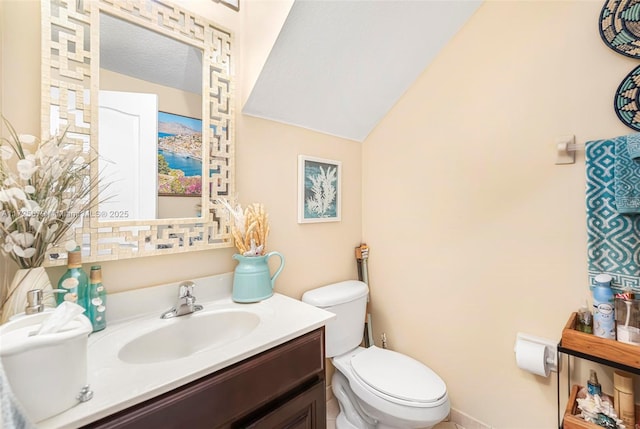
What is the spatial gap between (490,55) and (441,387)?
63.2 inches

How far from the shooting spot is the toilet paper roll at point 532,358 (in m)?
1.23

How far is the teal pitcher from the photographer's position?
1.23 m

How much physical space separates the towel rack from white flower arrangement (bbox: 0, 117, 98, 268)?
1.80 meters

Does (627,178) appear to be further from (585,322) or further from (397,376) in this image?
(397,376)

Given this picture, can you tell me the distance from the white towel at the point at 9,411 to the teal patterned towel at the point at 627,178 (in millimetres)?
1701

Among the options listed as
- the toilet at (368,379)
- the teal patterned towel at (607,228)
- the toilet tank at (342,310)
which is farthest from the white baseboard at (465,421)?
the teal patterned towel at (607,228)

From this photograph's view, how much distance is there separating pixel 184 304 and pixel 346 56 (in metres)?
1.35

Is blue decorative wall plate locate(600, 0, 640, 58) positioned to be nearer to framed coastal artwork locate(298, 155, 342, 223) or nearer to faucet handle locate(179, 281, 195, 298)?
framed coastal artwork locate(298, 155, 342, 223)

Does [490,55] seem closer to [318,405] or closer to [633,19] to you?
[633,19]

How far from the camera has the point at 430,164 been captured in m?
1.66

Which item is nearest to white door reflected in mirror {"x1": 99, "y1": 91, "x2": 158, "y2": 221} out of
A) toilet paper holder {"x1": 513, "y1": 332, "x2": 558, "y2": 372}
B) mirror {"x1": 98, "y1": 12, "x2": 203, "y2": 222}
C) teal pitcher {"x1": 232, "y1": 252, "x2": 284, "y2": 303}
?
mirror {"x1": 98, "y1": 12, "x2": 203, "y2": 222}

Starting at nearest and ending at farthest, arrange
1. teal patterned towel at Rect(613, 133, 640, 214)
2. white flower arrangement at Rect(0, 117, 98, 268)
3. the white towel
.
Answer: the white towel < white flower arrangement at Rect(0, 117, 98, 268) < teal patterned towel at Rect(613, 133, 640, 214)

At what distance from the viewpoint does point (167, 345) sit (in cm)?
104

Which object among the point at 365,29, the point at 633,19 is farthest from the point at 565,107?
the point at 365,29
